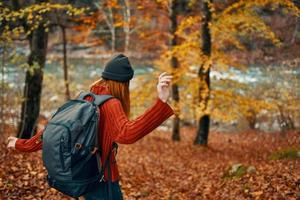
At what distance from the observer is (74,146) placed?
3189mm

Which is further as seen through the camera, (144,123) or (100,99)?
(100,99)

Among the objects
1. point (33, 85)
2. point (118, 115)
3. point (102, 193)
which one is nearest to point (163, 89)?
point (118, 115)

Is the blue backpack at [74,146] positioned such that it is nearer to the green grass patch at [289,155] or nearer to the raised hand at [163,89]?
the raised hand at [163,89]

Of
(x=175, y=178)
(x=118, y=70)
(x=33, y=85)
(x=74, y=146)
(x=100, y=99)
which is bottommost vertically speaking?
(x=175, y=178)

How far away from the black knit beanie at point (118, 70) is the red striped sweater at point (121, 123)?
0.12 metres

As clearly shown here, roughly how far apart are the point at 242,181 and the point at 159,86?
216 inches

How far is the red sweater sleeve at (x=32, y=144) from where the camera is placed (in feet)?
12.3

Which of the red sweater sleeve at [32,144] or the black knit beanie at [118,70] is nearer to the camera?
the black knit beanie at [118,70]

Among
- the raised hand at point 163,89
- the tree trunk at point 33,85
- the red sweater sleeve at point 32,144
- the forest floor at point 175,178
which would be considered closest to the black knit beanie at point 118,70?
the raised hand at point 163,89

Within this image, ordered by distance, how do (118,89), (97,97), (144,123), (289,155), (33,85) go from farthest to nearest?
1. (33,85)
2. (289,155)
3. (118,89)
4. (97,97)
5. (144,123)

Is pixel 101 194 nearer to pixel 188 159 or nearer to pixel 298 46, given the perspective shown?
pixel 188 159

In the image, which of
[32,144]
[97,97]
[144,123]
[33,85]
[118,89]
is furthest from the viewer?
[33,85]

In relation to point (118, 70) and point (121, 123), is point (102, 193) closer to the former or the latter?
point (121, 123)

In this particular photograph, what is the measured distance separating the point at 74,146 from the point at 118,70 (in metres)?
0.71
